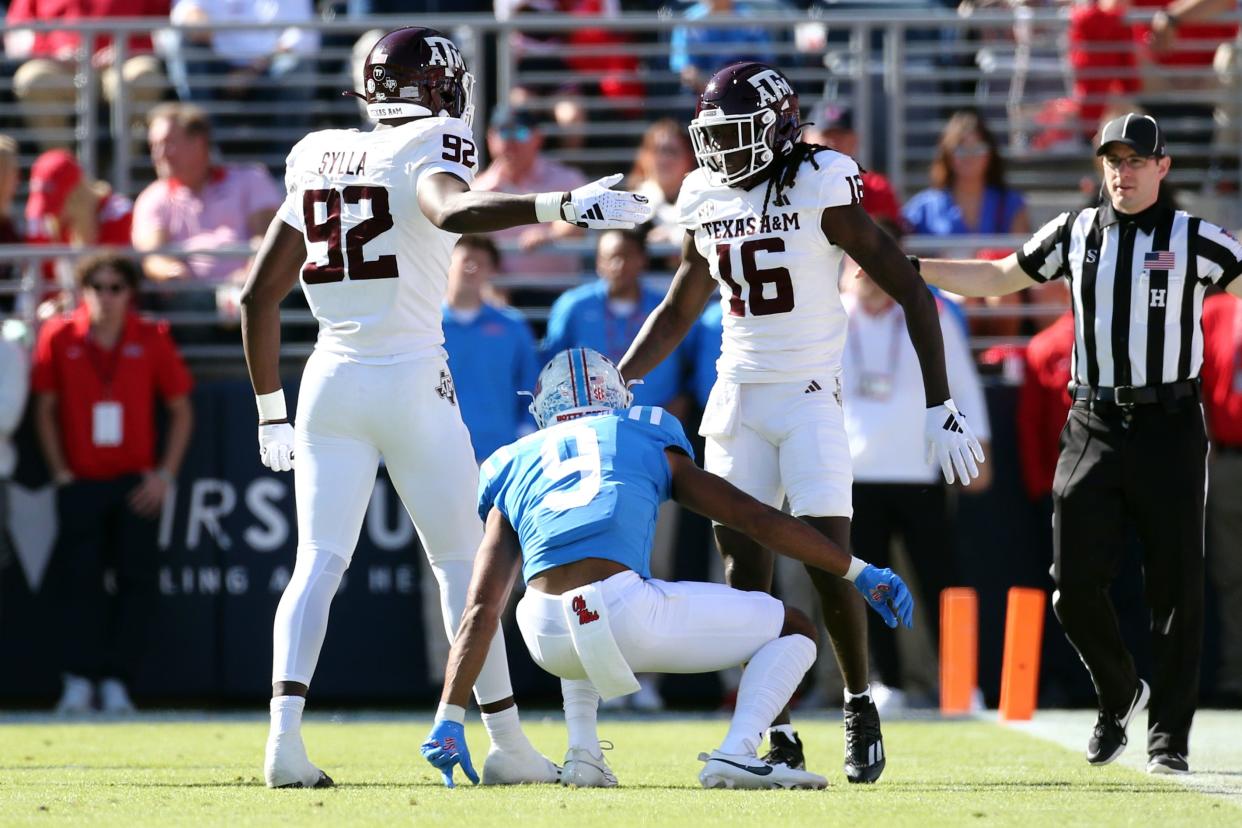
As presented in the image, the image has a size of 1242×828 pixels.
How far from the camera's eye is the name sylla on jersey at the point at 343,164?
5258 mm

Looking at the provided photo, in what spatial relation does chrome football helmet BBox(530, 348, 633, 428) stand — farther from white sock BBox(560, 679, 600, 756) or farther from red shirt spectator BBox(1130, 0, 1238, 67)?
red shirt spectator BBox(1130, 0, 1238, 67)

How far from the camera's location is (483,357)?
8.66 meters

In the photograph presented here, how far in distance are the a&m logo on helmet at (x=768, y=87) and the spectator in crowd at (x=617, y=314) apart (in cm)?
317

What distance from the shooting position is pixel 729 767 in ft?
16.1

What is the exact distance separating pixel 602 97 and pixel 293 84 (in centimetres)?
181

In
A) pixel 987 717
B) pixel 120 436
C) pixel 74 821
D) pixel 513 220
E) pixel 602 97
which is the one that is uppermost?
pixel 602 97

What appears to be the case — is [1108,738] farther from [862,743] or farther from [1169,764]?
[862,743]

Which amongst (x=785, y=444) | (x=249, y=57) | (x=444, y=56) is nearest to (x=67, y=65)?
(x=249, y=57)

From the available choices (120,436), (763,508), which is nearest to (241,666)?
(120,436)

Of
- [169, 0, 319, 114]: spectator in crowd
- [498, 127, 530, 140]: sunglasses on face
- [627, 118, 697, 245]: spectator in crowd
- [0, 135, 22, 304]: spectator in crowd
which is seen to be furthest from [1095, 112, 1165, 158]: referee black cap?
[0, 135, 22, 304]: spectator in crowd

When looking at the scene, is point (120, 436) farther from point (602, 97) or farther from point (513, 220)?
point (513, 220)

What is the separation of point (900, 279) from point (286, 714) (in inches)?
83.2

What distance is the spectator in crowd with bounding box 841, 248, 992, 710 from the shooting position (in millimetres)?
8750

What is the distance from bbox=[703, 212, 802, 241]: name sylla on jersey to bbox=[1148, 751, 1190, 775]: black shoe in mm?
2016
